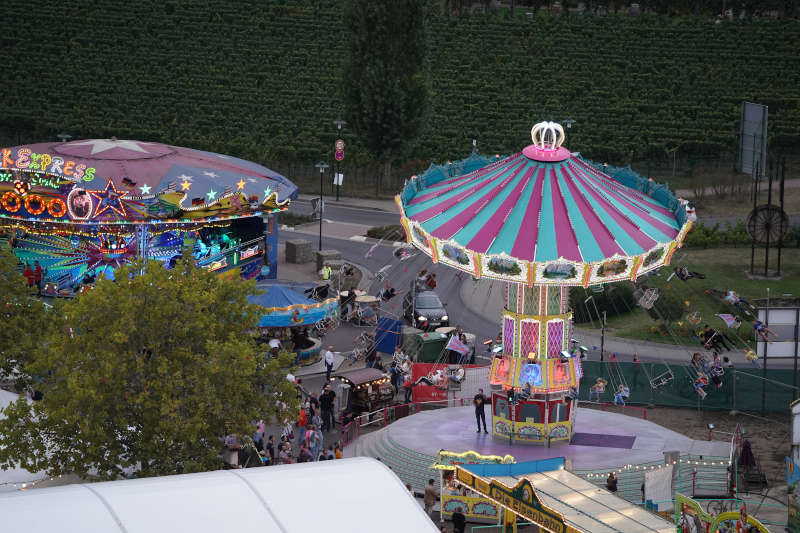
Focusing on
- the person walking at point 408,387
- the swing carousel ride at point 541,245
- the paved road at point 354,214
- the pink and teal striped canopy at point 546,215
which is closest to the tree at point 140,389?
the swing carousel ride at point 541,245

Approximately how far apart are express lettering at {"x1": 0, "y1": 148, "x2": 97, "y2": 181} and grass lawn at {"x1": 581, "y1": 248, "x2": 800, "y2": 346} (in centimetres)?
2047

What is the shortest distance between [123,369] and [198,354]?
1889 mm

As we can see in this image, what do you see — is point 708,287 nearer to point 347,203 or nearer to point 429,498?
point 347,203

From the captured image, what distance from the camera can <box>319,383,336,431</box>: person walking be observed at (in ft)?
130

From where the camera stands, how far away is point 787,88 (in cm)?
9031

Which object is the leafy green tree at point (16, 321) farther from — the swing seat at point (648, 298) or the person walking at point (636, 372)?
the person walking at point (636, 372)

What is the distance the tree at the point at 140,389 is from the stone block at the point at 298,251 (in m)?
28.1

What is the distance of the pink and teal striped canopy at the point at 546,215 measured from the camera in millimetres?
34562

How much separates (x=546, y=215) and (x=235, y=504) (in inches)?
683

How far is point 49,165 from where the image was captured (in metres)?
49.6

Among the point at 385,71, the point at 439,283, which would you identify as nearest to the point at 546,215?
the point at 439,283

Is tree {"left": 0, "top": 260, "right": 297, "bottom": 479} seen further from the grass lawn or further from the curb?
the curb

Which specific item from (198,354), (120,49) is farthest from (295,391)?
(120,49)

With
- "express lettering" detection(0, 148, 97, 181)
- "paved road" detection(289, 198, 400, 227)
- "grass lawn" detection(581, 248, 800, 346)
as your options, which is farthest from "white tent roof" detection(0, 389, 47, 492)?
"paved road" detection(289, 198, 400, 227)
